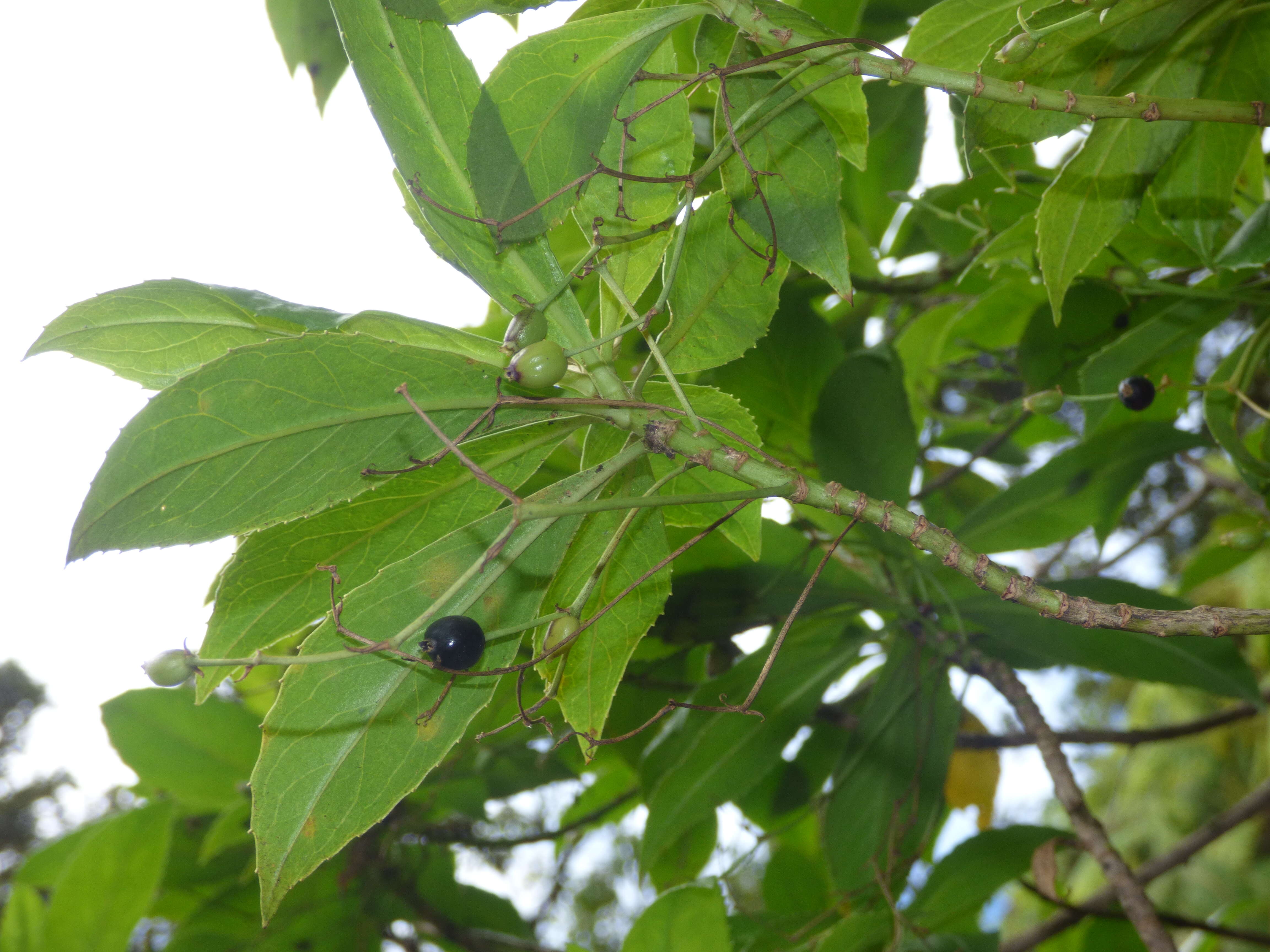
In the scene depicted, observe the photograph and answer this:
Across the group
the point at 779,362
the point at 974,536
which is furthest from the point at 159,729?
the point at 974,536

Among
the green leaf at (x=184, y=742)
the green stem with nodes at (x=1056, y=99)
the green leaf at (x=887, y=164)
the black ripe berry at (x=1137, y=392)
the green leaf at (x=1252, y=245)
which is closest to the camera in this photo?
the green stem with nodes at (x=1056, y=99)

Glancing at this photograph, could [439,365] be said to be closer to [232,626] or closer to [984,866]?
[232,626]

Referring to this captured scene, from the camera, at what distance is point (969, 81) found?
0.44 meters

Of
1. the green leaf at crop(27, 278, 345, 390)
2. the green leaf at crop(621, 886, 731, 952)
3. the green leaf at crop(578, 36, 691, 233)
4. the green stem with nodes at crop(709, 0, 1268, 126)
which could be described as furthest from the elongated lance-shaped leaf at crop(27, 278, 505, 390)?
the green leaf at crop(621, 886, 731, 952)

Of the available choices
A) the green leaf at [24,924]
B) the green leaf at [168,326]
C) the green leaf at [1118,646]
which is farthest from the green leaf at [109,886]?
the green leaf at [1118,646]

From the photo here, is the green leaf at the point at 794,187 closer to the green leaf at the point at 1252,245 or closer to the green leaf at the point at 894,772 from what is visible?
the green leaf at the point at 1252,245

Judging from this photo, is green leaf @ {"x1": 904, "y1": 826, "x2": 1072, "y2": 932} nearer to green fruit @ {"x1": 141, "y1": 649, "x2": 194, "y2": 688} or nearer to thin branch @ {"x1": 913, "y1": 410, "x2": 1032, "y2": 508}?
thin branch @ {"x1": 913, "y1": 410, "x2": 1032, "y2": 508}

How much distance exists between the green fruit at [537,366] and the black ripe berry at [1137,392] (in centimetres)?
53

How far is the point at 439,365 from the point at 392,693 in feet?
0.66

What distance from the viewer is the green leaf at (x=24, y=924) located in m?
1.05

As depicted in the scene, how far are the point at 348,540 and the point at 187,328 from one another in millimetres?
170

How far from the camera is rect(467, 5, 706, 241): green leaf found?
47 cm

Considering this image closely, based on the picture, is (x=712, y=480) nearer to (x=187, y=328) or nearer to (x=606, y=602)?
(x=606, y=602)

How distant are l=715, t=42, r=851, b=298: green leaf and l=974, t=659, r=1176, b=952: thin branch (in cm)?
45
